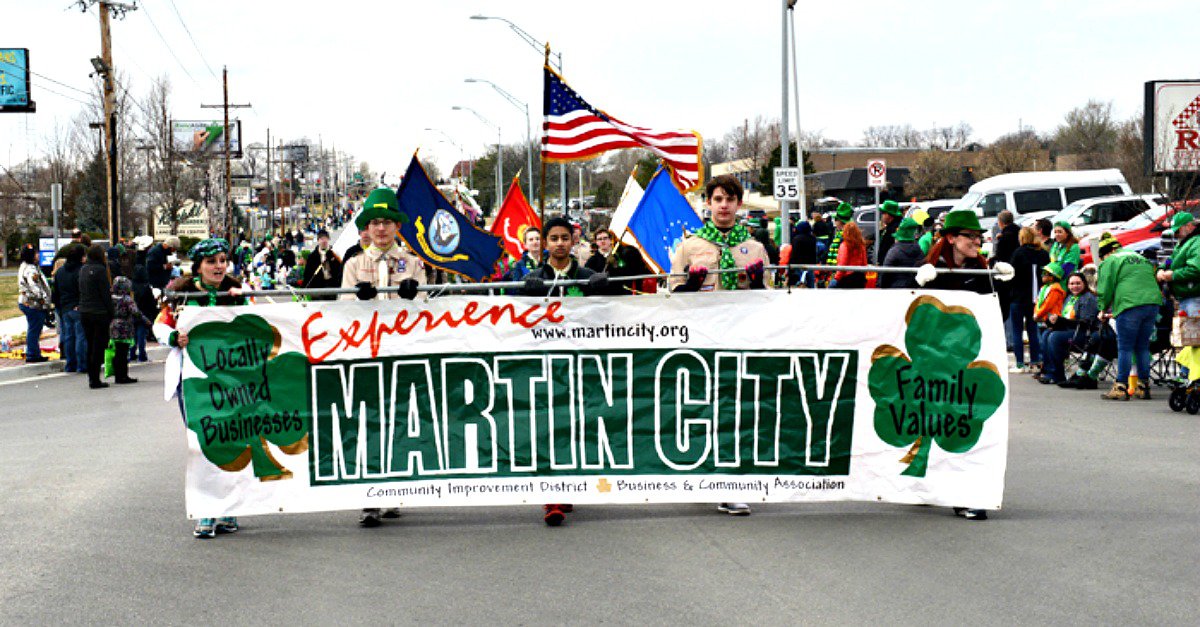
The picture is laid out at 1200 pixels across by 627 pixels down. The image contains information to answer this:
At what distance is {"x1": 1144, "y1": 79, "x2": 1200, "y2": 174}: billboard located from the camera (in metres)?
27.6

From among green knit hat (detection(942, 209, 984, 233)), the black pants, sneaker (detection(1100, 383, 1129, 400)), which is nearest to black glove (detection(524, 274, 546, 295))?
green knit hat (detection(942, 209, 984, 233))

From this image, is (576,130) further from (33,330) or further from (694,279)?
(33,330)

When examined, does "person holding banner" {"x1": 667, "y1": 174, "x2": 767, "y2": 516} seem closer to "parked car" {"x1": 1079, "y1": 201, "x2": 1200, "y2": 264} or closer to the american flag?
the american flag

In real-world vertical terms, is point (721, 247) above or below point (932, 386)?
above

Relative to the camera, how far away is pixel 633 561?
644cm

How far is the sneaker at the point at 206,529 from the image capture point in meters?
7.25

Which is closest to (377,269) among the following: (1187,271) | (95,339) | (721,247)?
(721,247)

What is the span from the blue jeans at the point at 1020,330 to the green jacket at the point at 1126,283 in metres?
2.85

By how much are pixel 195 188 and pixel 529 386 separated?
80.6 metres

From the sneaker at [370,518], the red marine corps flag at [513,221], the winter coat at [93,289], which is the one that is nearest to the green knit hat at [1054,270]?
the red marine corps flag at [513,221]

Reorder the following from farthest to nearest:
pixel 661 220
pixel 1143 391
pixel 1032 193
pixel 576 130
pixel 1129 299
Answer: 1. pixel 1032 193
2. pixel 661 220
3. pixel 1143 391
4. pixel 1129 299
5. pixel 576 130

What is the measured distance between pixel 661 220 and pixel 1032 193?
22773 millimetres

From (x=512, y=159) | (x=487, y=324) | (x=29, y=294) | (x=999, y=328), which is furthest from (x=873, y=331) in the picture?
(x=512, y=159)

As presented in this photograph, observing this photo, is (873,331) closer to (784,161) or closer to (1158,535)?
(1158,535)
